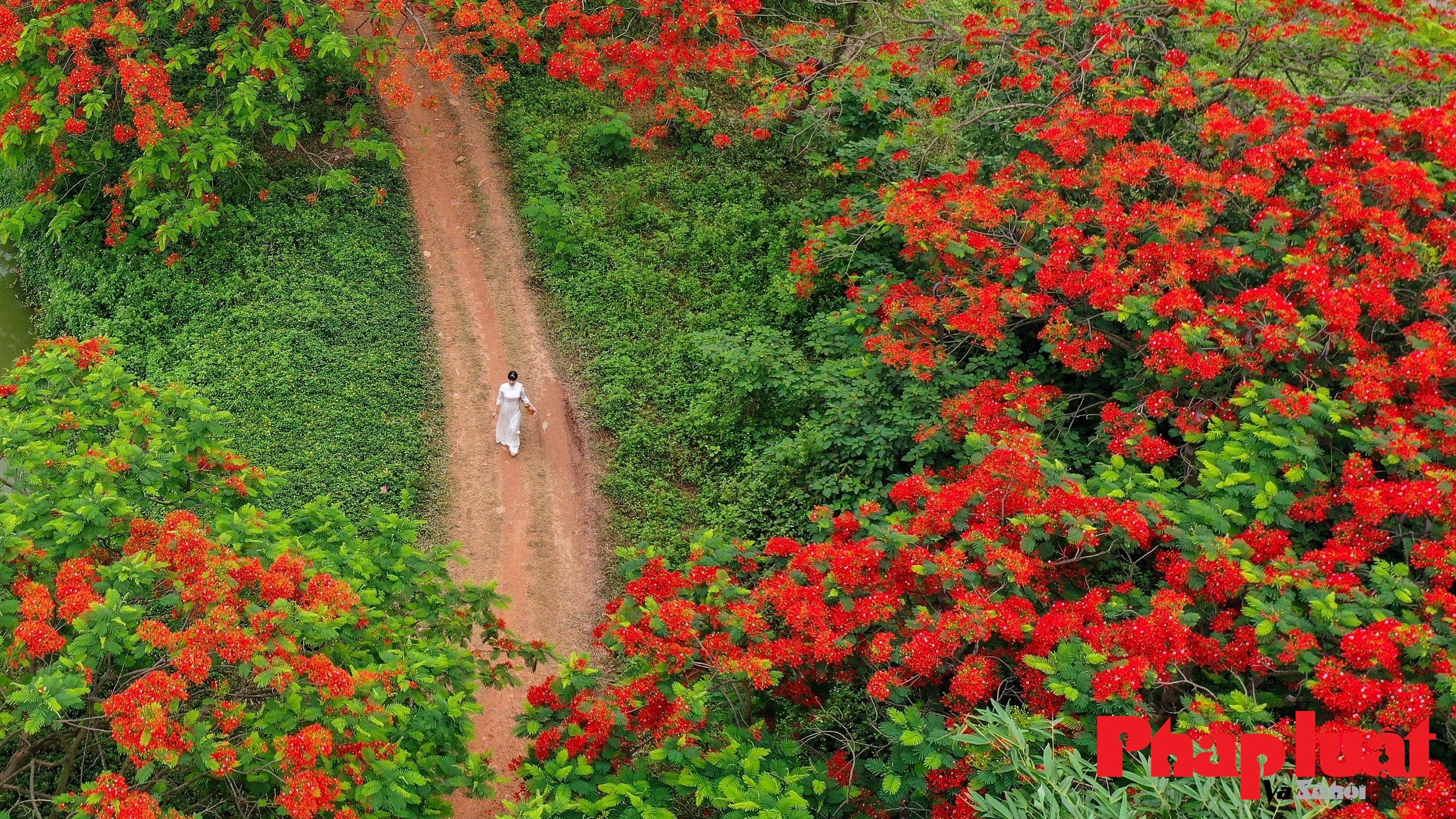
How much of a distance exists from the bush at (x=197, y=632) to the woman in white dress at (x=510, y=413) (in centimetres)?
356

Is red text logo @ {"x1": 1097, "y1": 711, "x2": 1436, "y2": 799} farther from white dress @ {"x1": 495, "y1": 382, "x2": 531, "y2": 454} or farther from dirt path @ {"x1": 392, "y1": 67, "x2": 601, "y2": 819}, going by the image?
white dress @ {"x1": 495, "y1": 382, "x2": 531, "y2": 454}

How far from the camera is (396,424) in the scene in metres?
12.1

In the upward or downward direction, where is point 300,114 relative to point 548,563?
upward

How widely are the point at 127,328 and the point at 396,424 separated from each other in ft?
13.5

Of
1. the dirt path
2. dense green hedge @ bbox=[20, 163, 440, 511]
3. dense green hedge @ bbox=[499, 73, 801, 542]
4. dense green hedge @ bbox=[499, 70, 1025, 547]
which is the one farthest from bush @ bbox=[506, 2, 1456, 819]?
dense green hedge @ bbox=[20, 163, 440, 511]

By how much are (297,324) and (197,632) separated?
7.75 meters

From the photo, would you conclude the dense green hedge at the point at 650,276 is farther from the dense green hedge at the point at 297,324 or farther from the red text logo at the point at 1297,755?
the red text logo at the point at 1297,755

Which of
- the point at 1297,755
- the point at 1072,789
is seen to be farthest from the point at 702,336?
the point at 1297,755

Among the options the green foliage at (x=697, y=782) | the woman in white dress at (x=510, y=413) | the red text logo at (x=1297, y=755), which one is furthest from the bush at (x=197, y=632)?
the red text logo at (x=1297, y=755)

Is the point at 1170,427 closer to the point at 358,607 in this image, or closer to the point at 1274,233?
the point at 1274,233

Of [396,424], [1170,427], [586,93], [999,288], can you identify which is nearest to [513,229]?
[586,93]

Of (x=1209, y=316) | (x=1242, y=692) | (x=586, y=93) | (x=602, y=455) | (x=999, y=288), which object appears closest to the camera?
(x=1242, y=692)

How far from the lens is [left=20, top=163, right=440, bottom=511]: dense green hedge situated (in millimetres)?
11781

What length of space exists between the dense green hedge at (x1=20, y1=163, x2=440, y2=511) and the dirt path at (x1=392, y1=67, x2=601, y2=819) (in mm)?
361
